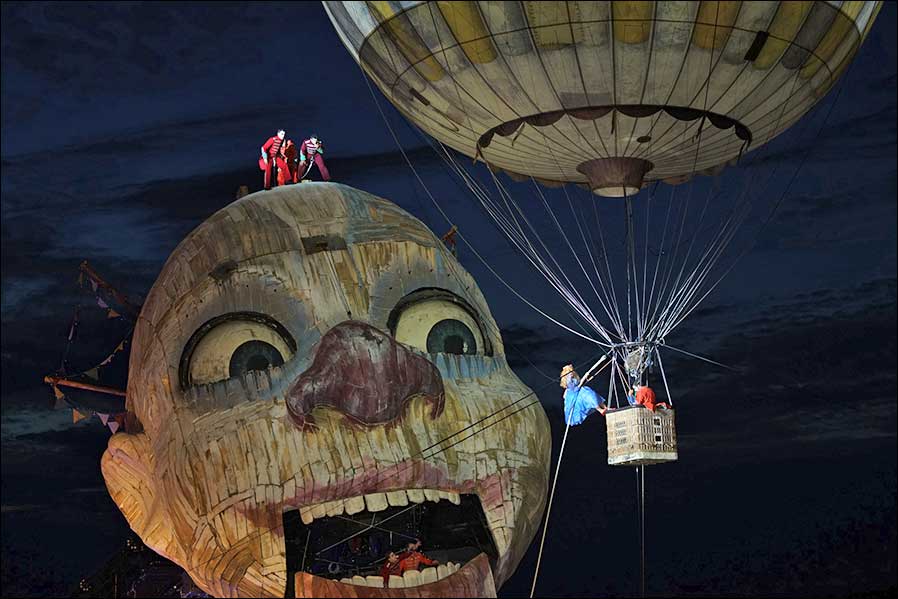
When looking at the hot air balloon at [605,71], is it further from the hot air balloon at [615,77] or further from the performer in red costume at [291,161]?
the performer in red costume at [291,161]

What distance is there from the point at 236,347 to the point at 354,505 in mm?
1288

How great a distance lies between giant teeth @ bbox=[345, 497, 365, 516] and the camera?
10031 millimetres

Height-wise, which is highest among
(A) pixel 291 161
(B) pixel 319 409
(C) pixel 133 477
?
(A) pixel 291 161

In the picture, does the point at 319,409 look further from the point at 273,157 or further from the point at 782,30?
the point at 782,30

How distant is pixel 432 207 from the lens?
61.2ft

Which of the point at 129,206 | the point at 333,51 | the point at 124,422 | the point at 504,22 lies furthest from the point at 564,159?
the point at 129,206

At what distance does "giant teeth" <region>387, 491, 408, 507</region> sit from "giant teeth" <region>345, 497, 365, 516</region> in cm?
17

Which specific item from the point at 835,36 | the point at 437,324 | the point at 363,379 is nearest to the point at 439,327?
the point at 437,324

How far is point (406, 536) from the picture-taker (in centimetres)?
1082

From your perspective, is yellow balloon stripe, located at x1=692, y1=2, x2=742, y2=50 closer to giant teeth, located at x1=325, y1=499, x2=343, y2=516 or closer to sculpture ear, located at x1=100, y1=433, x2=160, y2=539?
giant teeth, located at x1=325, y1=499, x2=343, y2=516

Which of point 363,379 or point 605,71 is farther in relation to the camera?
point 605,71

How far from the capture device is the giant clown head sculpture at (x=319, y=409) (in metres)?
9.96

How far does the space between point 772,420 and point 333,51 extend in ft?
22.4

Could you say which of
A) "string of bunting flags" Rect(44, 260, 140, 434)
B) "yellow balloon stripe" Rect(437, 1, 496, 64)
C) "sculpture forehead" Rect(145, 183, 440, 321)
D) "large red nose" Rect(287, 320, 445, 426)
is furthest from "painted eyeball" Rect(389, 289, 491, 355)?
"string of bunting flags" Rect(44, 260, 140, 434)
